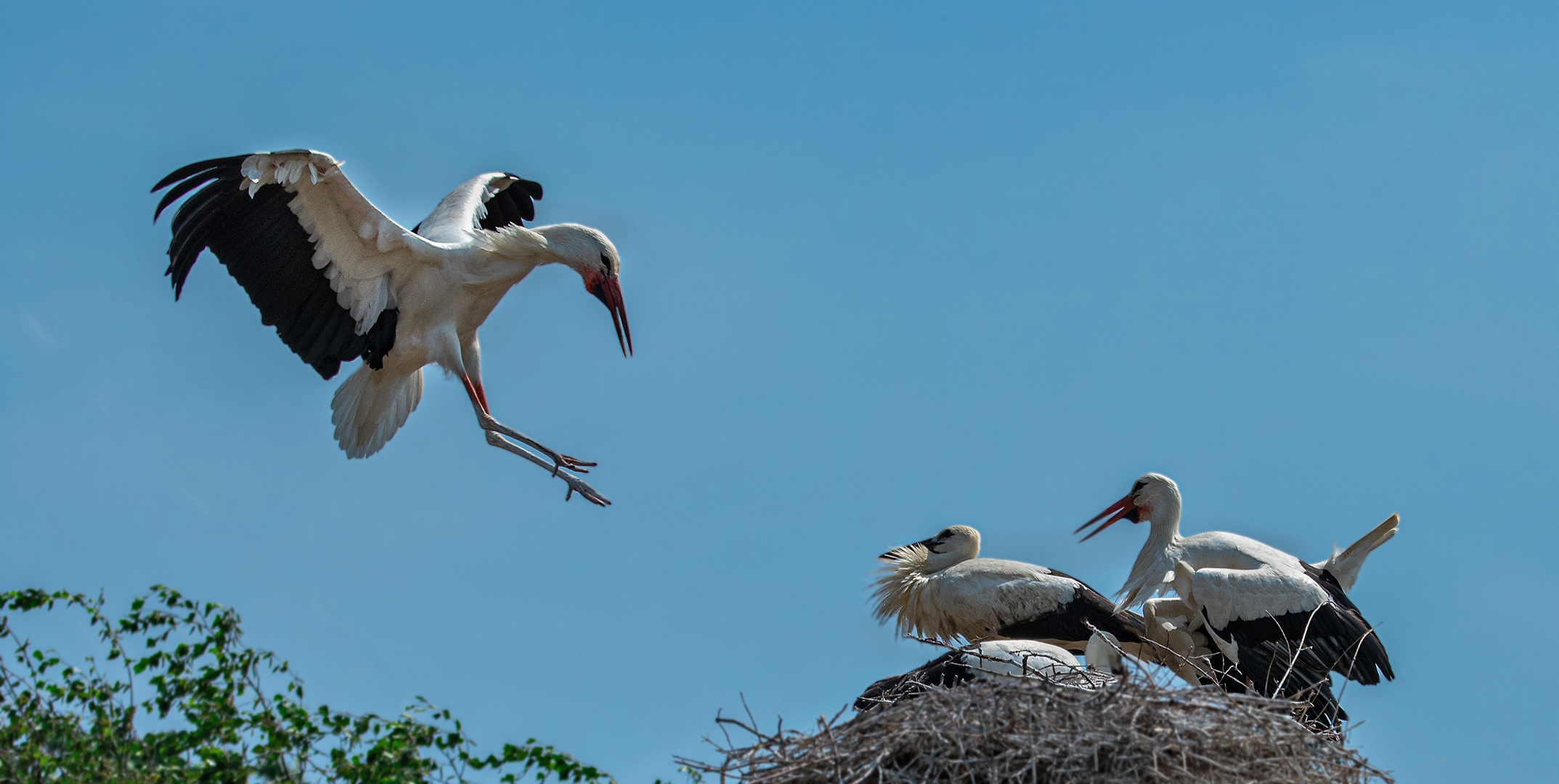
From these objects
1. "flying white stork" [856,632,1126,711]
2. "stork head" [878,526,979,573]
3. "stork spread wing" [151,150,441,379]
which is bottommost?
"flying white stork" [856,632,1126,711]

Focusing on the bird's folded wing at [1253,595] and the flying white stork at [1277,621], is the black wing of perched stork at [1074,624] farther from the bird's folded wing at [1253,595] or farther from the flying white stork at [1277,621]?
the bird's folded wing at [1253,595]

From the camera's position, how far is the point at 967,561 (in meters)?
8.51

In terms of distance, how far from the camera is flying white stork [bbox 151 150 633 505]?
7457 mm

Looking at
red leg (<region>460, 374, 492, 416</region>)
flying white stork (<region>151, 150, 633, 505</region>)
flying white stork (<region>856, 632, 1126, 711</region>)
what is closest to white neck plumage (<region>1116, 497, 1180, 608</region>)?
flying white stork (<region>856, 632, 1126, 711</region>)

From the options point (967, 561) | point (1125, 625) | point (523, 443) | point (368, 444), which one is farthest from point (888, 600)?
point (368, 444)

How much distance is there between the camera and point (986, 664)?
21.0ft

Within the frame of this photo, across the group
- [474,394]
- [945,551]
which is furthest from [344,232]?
[945,551]

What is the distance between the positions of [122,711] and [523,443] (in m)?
2.99

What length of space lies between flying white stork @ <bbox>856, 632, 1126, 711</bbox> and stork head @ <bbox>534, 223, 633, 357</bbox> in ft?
8.53

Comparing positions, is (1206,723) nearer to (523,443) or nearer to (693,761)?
(693,761)

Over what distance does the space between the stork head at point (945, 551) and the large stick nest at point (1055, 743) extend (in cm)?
366

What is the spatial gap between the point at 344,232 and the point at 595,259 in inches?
51.2

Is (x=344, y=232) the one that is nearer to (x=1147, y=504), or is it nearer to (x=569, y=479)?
(x=569, y=479)

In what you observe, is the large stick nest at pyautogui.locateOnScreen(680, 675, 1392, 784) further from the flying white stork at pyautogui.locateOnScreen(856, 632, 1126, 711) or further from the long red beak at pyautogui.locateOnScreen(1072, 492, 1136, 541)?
the long red beak at pyautogui.locateOnScreen(1072, 492, 1136, 541)
